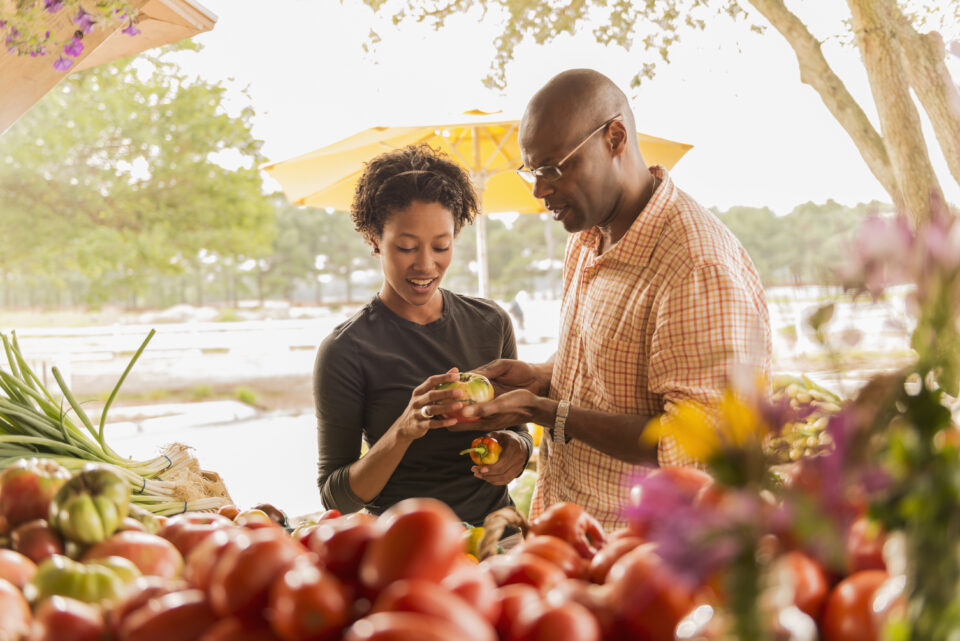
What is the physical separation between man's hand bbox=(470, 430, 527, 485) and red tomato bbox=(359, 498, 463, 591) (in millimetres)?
1371

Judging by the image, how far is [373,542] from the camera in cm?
66

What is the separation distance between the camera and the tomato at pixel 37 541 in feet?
3.00

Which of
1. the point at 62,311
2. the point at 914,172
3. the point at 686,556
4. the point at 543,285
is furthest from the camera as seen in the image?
the point at 543,285

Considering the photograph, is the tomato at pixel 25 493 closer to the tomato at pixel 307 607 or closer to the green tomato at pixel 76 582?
the green tomato at pixel 76 582

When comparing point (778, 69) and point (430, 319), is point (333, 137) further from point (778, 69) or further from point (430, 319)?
point (778, 69)

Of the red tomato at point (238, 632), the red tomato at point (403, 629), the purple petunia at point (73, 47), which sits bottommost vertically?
the red tomato at point (238, 632)

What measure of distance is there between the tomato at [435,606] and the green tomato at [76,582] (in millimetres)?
352

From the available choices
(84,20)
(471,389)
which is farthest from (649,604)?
(84,20)

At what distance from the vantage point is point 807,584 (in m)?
0.65

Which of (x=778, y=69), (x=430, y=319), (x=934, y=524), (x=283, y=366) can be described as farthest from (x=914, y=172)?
(x=283, y=366)

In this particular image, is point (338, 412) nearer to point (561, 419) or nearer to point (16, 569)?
point (561, 419)

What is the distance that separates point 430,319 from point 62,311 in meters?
20.8

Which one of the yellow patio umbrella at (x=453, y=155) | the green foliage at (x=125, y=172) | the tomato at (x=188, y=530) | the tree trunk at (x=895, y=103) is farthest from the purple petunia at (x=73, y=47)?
the green foliage at (x=125, y=172)

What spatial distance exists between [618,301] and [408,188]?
69 centimetres
